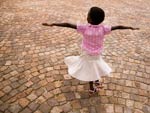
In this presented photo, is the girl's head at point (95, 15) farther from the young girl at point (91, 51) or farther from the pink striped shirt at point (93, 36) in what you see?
the pink striped shirt at point (93, 36)

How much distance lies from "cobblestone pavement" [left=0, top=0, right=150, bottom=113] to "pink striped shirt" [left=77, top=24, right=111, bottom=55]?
3.13ft

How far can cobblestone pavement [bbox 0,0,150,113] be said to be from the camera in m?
4.33

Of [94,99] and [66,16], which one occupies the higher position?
[66,16]

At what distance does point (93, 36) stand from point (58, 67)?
163 cm

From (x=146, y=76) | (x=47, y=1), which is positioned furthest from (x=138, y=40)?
(x=47, y=1)

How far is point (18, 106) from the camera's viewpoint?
4.22 m

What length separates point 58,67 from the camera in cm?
538

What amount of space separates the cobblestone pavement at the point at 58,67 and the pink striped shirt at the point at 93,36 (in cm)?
95

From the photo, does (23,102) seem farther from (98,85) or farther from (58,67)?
(98,85)

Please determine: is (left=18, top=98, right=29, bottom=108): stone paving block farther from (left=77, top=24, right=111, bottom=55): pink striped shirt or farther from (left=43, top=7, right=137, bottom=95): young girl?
(left=77, top=24, right=111, bottom=55): pink striped shirt

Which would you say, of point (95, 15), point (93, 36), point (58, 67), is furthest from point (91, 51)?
point (58, 67)

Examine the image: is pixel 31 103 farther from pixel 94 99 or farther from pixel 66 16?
pixel 66 16

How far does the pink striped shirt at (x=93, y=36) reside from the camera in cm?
400

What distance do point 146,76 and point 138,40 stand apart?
204cm
